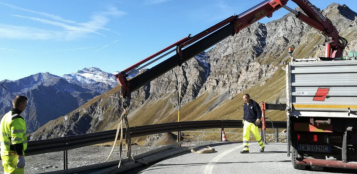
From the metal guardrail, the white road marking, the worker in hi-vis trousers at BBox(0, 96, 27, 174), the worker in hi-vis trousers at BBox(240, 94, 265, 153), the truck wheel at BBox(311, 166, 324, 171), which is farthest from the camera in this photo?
the worker in hi-vis trousers at BBox(240, 94, 265, 153)

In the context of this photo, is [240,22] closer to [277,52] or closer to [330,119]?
[330,119]

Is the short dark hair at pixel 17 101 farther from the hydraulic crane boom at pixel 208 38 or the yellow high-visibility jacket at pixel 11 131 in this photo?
the hydraulic crane boom at pixel 208 38

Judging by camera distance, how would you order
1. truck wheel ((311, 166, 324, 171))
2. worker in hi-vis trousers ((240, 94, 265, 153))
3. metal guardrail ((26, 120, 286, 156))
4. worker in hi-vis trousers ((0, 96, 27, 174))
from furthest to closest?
1. worker in hi-vis trousers ((240, 94, 265, 153))
2. truck wheel ((311, 166, 324, 171))
3. metal guardrail ((26, 120, 286, 156))
4. worker in hi-vis trousers ((0, 96, 27, 174))

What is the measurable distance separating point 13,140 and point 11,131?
6.8 inches

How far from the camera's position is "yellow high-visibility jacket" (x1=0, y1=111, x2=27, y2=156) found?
5.61 metres

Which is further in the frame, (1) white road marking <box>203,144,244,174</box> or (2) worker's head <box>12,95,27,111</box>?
(1) white road marking <box>203,144,244,174</box>

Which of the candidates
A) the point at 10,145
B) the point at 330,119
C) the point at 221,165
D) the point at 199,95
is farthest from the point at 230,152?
the point at 199,95

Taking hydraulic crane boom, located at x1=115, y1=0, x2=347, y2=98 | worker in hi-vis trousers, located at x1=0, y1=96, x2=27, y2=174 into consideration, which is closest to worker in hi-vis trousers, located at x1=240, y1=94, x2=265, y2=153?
hydraulic crane boom, located at x1=115, y1=0, x2=347, y2=98

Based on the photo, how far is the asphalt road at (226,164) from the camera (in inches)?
321

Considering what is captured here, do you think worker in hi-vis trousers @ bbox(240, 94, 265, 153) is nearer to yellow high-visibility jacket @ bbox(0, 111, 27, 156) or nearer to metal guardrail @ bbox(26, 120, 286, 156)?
metal guardrail @ bbox(26, 120, 286, 156)

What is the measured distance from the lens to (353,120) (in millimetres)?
7590

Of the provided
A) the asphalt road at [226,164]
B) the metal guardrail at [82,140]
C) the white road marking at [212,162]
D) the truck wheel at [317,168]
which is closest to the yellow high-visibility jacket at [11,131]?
the metal guardrail at [82,140]

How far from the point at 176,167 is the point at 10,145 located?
14.6 feet

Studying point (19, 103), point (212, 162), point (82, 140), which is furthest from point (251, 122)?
point (19, 103)
